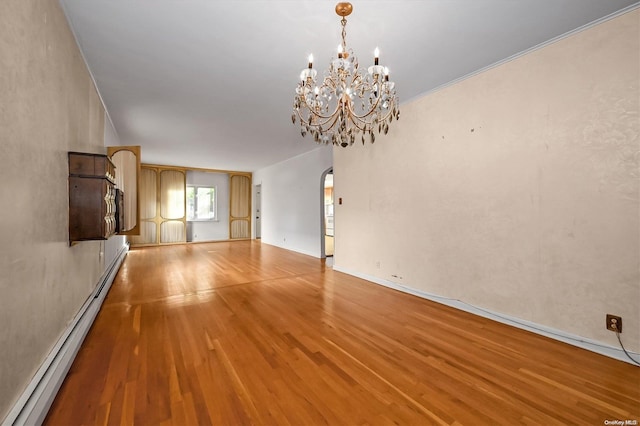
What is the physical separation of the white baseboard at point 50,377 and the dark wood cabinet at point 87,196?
802mm

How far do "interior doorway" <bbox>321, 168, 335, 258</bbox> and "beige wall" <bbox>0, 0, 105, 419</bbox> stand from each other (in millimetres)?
4478

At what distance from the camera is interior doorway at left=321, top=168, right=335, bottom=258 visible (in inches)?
254

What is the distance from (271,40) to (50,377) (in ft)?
9.81

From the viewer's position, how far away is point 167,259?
625cm

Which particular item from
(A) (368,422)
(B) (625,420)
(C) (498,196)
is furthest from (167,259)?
(B) (625,420)

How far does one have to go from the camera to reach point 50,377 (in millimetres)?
1634

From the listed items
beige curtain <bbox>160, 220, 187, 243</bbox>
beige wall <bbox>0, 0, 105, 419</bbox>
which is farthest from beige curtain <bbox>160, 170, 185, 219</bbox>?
beige wall <bbox>0, 0, 105, 419</bbox>

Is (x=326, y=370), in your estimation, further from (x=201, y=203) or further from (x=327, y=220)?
(x=201, y=203)

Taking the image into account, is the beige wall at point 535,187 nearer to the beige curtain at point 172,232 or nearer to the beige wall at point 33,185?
the beige wall at point 33,185

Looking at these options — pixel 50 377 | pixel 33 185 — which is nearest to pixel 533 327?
pixel 50 377

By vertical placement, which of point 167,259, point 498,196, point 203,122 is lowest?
point 167,259

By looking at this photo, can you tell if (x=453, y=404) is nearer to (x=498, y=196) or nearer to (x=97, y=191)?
(x=498, y=196)

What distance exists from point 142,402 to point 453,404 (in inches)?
76.5

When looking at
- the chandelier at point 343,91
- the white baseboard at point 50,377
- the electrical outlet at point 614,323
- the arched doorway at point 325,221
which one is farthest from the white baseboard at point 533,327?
the white baseboard at point 50,377
